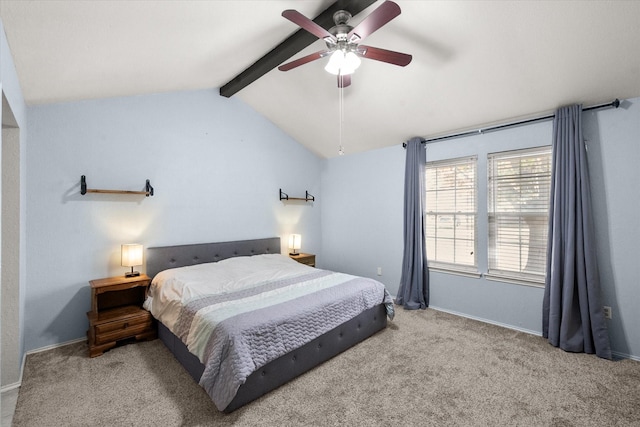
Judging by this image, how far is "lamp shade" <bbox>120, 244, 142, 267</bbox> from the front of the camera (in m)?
2.95

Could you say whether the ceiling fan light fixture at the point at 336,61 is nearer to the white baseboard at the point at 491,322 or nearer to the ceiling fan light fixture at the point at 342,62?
the ceiling fan light fixture at the point at 342,62

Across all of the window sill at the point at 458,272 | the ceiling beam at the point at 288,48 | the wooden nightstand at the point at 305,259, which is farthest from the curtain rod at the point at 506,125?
the wooden nightstand at the point at 305,259

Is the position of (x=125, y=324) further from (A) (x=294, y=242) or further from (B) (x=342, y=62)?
(B) (x=342, y=62)

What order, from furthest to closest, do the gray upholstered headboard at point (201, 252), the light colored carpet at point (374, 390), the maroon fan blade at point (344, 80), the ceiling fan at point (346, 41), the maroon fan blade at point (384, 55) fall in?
the gray upholstered headboard at point (201, 252)
the maroon fan blade at point (344, 80)
the maroon fan blade at point (384, 55)
the light colored carpet at point (374, 390)
the ceiling fan at point (346, 41)

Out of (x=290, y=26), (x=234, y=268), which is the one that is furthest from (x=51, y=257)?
(x=290, y=26)

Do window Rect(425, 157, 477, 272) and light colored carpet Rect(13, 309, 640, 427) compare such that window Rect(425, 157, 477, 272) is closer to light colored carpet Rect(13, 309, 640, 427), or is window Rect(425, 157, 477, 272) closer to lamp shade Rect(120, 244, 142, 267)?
light colored carpet Rect(13, 309, 640, 427)

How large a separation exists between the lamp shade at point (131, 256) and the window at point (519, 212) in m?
3.90

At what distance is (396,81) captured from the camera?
9.82ft

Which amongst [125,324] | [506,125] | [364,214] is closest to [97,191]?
[125,324]

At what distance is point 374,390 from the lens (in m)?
2.13

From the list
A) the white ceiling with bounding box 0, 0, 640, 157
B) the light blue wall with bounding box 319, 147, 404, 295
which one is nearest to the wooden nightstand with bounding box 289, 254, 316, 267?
the light blue wall with bounding box 319, 147, 404, 295

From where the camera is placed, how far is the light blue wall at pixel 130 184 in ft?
8.98

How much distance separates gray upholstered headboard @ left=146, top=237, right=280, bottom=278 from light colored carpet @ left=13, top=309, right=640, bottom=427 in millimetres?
896

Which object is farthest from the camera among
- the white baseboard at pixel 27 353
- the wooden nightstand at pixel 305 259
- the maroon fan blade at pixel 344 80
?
the wooden nightstand at pixel 305 259
